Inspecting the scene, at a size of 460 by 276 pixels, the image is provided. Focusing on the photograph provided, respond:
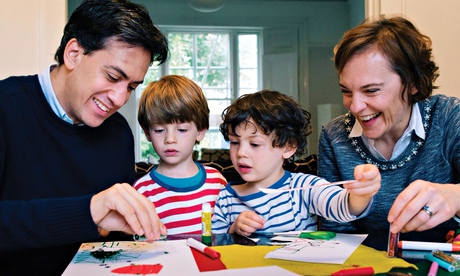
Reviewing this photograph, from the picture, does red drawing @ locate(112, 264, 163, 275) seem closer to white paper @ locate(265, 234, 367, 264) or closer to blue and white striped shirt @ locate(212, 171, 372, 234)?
white paper @ locate(265, 234, 367, 264)

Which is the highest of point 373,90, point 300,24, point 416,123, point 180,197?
point 300,24

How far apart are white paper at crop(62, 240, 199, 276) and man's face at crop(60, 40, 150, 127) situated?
0.39 metres

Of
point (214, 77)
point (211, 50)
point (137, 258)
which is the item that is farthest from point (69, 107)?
point (211, 50)

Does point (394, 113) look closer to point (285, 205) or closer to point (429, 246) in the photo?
point (285, 205)

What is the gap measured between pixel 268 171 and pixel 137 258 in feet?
1.82

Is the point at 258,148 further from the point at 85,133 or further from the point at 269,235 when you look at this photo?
the point at 85,133

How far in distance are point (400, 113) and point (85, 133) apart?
94 cm

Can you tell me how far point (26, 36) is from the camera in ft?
7.32

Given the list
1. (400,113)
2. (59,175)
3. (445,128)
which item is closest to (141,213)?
(59,175)

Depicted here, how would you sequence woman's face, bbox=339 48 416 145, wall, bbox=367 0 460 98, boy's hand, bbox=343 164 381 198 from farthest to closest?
wall, bbox=367 0 460 98 → woman's face, bbox=339 48 416 145 → boy's hand, bbox=343 164 381 198

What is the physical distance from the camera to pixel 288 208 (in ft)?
4.37

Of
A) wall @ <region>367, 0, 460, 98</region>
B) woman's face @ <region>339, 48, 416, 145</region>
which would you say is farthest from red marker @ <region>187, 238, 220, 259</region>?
wall @ <region>367, 0, 460, 98</region>

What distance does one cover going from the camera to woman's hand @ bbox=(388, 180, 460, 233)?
97 cm

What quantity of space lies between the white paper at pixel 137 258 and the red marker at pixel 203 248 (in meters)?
0.01
